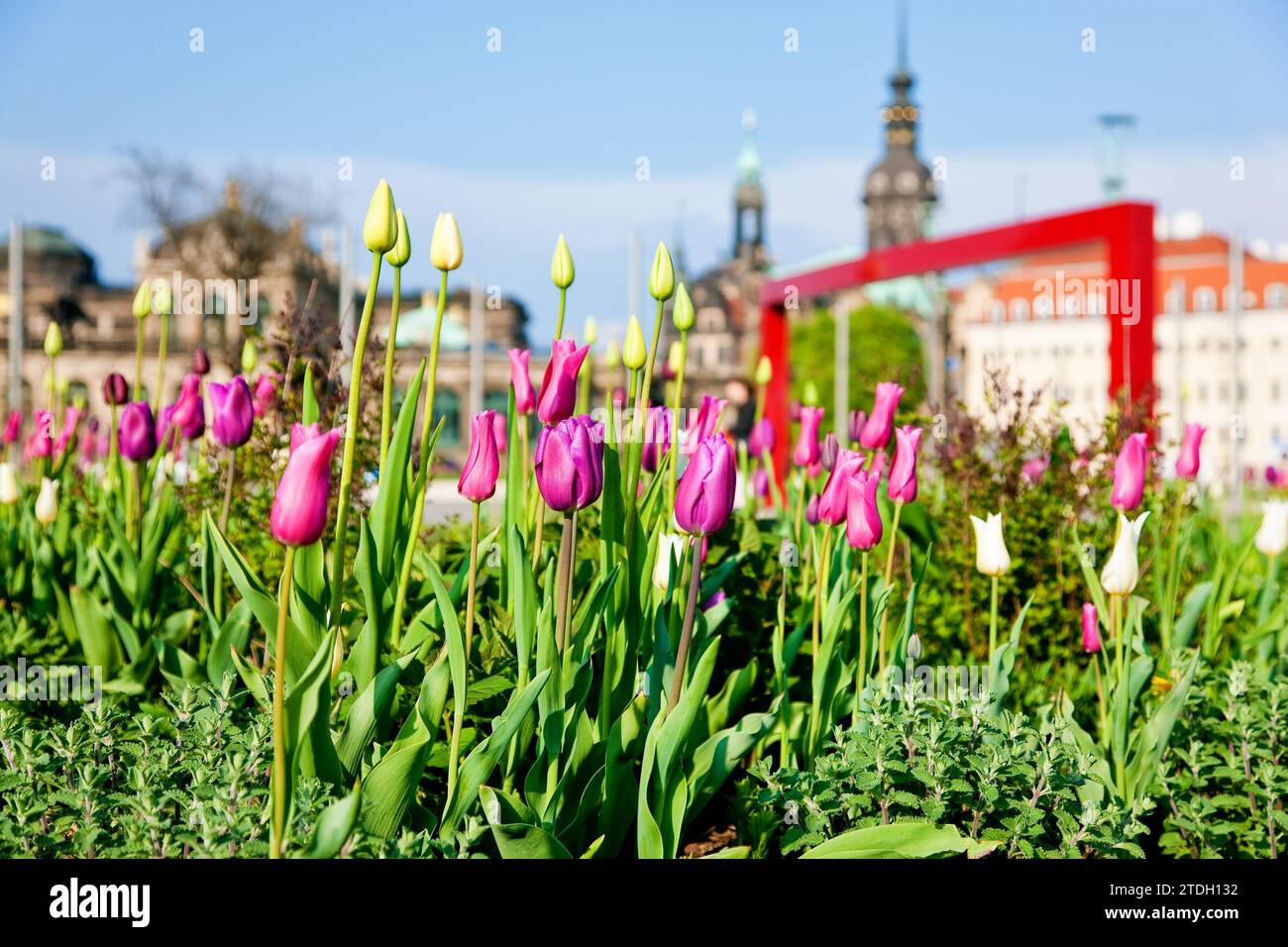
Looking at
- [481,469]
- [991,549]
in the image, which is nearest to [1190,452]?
[991,549]

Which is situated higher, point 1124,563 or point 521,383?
point 521,383

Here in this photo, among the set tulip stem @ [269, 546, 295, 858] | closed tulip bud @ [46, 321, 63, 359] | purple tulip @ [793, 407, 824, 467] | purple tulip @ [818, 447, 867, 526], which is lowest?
tulip stem @ [269, 546, 295, 858]

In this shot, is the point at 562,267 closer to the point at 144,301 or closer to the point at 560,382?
the point at 560,382

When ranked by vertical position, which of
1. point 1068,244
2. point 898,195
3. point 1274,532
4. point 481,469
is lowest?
point 1274,532

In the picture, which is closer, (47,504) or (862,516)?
(862,516)

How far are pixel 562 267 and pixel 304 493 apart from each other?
1119 mm

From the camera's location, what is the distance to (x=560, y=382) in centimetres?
242

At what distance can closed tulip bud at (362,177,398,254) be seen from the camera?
201 cm

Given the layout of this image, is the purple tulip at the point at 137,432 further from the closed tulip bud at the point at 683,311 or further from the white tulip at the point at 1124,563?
the white tulip at the point at 1124,563

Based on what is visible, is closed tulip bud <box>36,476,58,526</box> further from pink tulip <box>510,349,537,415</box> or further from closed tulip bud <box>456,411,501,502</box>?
closed tulip bud <box>456,411,501,502</box>

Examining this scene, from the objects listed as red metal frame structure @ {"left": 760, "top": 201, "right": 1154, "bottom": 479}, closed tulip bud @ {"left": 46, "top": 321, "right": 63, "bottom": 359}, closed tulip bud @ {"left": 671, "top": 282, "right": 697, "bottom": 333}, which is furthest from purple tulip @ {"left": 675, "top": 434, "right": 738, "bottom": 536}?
red metal frame structure @ {"left": 760, "top": 201, "right": 1154, "bottom": 479}

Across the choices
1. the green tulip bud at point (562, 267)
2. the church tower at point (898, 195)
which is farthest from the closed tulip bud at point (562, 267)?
the church tower at point (898, 195)

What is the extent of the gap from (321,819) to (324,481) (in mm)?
431

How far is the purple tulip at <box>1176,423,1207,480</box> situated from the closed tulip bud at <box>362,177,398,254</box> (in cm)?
298
